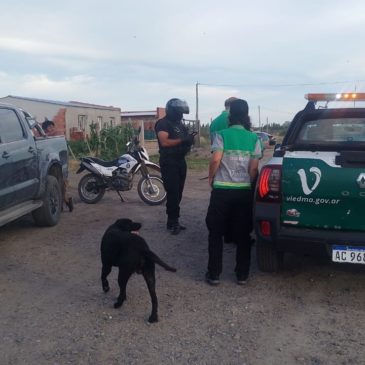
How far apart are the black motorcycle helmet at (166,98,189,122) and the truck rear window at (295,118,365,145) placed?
2092 millimetres

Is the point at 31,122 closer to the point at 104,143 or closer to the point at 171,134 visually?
the point at 171,134

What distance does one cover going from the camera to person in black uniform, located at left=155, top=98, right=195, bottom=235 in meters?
6.57

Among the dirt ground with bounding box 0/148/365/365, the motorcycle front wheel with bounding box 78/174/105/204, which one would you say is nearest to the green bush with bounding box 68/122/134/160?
the motorcycle front wheel with bounding box 78/174/105/204

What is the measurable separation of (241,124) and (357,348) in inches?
85.8

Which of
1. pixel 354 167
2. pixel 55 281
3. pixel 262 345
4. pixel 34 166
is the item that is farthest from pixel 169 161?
pixel 262 345

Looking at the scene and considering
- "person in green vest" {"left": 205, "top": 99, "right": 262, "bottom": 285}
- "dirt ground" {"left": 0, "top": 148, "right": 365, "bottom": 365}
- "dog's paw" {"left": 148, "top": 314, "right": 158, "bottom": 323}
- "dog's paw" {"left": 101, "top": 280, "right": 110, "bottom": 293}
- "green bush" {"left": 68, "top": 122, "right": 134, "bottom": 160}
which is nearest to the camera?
"dirt ground" {"left": 0, "top": 148, "right": 365, "bottom": 365}

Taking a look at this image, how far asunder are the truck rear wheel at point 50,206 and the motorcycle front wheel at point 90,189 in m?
1.71

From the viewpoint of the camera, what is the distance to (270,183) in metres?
4.31

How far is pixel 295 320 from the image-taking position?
3.93 meters

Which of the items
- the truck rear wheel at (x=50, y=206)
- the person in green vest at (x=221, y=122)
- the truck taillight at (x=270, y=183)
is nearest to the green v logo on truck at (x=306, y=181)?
the truck taillight at (x=270, y=183)

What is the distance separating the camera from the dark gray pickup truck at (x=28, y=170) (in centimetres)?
589

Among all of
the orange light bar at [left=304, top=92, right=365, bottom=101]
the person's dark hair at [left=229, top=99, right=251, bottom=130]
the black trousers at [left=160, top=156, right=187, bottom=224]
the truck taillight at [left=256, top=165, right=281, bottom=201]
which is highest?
the orange light bar at [left=304, top=92, right=365, bottom=101]

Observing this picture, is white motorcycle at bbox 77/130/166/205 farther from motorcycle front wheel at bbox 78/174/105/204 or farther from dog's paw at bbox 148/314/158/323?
dog's paw at bbox 148/314/158/323

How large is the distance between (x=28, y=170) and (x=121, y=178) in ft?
9.49
